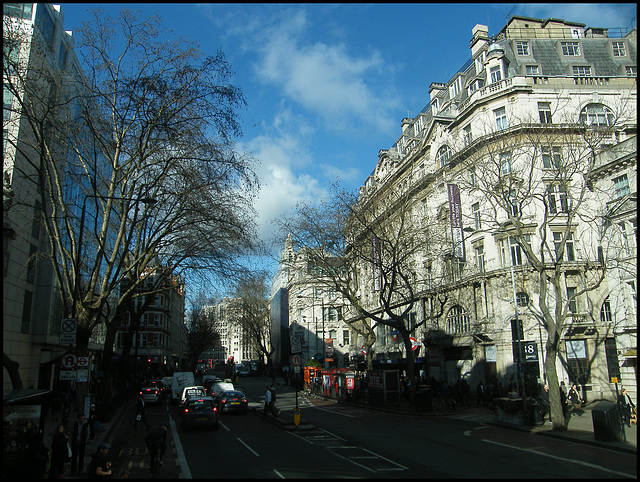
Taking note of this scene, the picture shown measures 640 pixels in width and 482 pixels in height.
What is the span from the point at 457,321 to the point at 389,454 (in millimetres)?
24910

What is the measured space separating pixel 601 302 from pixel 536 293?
157 inches

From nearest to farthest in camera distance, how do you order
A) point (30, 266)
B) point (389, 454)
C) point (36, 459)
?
point (36, 459) → point (389, 454) → point (30, 266)

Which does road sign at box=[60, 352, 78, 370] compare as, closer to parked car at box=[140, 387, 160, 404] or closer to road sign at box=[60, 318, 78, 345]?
road sign at box=[60, 318, 78, 345]

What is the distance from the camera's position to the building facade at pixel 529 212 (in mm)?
28047

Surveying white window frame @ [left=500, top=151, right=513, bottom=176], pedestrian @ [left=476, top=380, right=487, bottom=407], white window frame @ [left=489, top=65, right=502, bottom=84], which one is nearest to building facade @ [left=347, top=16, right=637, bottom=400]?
white window frame @ [left=489, top=65, right=502, bottom=84]

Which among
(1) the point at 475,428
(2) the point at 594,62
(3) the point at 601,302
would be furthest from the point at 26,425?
(2) the point at 594,62

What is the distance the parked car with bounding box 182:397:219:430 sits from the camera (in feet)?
69.2

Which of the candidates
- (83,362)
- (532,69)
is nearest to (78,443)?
(83,362)

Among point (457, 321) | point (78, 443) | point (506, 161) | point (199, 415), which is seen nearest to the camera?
point (78, 443)

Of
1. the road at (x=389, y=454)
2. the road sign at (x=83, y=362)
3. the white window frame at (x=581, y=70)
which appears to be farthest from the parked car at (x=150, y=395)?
the white window frame at (x=581, y=70)

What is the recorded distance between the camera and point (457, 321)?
37.8 meters

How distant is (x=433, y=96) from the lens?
47.0 m

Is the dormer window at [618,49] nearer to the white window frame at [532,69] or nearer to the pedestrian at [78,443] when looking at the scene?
the white window frame at [532,69]

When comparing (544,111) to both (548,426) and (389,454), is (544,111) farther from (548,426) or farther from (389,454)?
(389,454)
